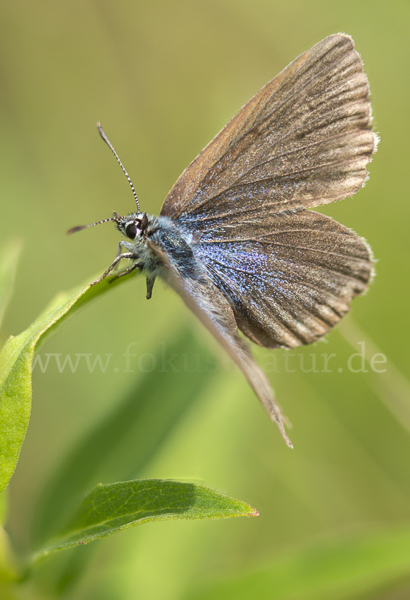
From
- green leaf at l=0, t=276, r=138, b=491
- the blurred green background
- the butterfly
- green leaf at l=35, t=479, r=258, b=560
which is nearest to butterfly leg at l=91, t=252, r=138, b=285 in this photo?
the butterfly

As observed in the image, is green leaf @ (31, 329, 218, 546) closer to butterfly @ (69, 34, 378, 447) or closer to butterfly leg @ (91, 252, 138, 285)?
butterfly @ (69, 34, 378, 447)

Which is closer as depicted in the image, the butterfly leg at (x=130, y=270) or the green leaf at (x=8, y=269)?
the green leaf at (x=8, y=269)

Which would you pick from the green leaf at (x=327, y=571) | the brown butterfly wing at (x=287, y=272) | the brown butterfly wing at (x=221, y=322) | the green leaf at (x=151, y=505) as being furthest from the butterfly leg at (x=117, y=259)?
the green leaf at (x=327, y=571)

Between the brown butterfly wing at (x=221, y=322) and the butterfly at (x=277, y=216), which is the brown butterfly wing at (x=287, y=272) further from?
the brown butterfly wing at (x=221, y=322)

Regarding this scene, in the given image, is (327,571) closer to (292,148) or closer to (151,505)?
(151,505)

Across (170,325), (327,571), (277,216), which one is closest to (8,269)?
(170,325)

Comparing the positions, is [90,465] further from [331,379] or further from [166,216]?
[331,379]

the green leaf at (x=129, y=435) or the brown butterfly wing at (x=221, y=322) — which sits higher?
the brown butterfly wing at (x=221, y=322)
